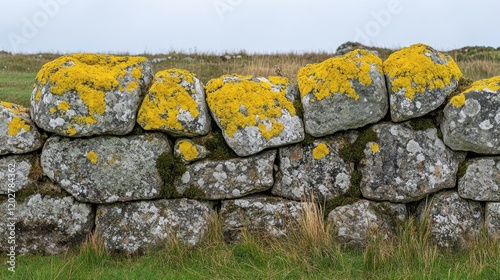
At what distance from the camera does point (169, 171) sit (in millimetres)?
4738

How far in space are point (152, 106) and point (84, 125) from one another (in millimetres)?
665

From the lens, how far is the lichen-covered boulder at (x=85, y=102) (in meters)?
4.56

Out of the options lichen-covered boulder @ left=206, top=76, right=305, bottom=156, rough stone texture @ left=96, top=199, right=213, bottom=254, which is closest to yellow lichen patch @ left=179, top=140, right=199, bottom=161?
lichen-covered boulder @ left=206, top=76, right=305, bottom=156

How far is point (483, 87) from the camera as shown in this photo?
4.52m

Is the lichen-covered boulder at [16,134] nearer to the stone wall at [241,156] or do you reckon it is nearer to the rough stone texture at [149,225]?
the stone wall at [241,156]

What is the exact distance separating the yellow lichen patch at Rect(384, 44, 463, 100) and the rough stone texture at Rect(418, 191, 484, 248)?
3.56 ft

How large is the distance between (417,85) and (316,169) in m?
1.25

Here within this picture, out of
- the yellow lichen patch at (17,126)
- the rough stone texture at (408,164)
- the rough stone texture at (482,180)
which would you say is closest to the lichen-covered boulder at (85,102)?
the yellow lichen patch at (17,126)

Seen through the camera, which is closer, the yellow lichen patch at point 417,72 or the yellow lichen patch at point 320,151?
the yellow lichen patch at point 417,72

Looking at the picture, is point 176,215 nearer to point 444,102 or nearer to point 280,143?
point 280,143

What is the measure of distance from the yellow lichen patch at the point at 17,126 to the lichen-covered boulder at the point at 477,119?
13.5 ft

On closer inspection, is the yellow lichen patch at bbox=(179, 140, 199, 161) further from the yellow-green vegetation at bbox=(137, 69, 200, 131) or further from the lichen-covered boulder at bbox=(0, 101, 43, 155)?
the lichen-covered boulder at bbox=(0, 101, 43, 155)

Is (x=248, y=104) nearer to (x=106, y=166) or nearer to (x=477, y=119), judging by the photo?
(x=106, y=166)

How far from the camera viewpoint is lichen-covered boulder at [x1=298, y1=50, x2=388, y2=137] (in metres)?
4.54
